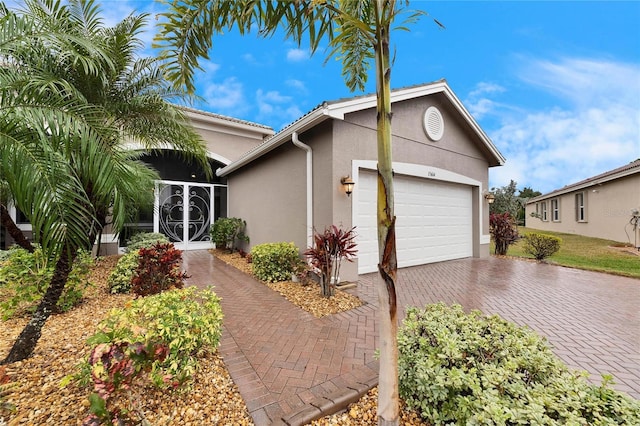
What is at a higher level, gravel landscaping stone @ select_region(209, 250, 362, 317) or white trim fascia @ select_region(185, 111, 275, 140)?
white trim fascia @ select_region(185, 111, 275, 140)

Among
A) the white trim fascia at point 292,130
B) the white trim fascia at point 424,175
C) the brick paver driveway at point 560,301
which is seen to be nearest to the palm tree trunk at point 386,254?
the brick paver driveway at point 560,301

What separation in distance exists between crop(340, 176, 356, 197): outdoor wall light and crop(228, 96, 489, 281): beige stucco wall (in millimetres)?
119

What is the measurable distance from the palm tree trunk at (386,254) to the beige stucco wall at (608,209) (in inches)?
799

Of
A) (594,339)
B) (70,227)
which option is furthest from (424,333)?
(70,227)

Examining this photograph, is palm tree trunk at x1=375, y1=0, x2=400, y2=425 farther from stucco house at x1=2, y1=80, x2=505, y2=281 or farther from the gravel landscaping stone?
Answer: stucco house at x1=2, y1=80, x2=505, y2=281

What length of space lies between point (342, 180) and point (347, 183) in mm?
160

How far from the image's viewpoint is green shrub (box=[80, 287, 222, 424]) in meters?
2.10

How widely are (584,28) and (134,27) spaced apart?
11.4 meters

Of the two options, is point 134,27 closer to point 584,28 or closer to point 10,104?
point 10,104

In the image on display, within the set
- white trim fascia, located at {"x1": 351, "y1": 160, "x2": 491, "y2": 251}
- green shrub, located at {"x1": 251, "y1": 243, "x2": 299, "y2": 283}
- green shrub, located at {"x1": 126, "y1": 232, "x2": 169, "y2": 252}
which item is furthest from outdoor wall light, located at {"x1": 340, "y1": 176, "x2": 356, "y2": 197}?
green shrub, located at {"x1": 126, "y1": 232, "x2": 169, "y2": 252}

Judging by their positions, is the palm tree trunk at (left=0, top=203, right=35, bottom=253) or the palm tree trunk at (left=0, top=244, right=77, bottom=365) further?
the palm tree trunk at (left=0, top=203, right=35, bottom=253)

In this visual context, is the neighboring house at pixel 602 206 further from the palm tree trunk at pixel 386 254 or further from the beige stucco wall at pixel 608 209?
the palm tree trunk at pixel 386 254

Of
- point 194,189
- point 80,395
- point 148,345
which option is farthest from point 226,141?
point 148,345

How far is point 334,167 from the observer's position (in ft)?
20.9
